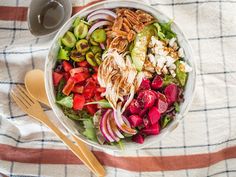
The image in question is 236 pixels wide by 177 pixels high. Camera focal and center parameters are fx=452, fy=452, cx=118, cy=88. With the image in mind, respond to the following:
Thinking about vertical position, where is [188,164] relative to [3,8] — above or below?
below

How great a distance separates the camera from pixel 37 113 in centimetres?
106

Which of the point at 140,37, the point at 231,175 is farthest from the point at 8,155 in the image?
the point at 231,175

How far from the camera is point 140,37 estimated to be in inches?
39.0

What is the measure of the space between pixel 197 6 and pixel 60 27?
1.07ft

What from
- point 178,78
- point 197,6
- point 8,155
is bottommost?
point 8,155

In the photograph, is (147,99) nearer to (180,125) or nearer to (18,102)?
(180,125)

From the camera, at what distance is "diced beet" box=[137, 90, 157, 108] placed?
0.97 m

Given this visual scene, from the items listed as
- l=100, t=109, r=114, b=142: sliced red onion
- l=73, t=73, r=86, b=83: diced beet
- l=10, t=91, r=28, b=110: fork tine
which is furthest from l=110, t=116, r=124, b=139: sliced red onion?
l=10, t=91, r=28, b=110: fork tine

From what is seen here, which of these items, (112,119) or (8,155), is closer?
(112,119)

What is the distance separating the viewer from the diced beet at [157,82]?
3.24 feet

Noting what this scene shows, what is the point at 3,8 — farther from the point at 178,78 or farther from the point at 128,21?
the point at 178,78

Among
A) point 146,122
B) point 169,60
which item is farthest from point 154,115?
point 169,60

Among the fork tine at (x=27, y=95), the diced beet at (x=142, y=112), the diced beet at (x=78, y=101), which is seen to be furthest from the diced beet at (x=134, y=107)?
the fork tine at (x=27, y=95)

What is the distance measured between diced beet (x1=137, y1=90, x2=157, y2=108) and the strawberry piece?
19 millimetres
